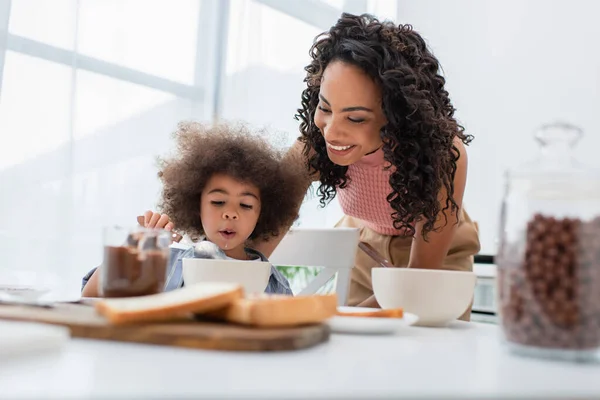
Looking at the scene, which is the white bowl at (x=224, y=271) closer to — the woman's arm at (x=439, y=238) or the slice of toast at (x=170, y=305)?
the slice of toast at (x=170, y=305)

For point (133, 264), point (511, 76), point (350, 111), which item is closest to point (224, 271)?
point (133, 264)

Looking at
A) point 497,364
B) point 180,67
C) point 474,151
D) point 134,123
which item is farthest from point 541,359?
point 474,151

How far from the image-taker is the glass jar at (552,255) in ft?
1.88

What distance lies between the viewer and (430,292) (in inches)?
36.7

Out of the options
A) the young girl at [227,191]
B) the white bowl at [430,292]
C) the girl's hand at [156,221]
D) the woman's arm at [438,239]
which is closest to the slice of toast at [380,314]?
the white bowl at [430,292]

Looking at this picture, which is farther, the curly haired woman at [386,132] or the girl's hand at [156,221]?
the curly haired woman at [386,132]

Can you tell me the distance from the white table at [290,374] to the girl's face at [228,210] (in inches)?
36.2

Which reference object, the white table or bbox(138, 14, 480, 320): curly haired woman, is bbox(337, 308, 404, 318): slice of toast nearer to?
the white table

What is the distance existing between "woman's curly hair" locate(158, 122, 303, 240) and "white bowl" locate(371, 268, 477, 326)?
0.70 metres

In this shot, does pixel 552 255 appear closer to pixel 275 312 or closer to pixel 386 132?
pixel 275 312

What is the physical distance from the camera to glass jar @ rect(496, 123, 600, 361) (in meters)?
0.57

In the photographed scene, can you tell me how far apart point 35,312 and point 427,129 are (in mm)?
1106

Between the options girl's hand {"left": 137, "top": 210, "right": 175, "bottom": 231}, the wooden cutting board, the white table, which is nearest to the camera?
the white table

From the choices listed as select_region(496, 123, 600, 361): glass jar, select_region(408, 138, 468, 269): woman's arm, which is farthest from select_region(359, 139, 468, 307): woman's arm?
select_region(496, 123, 600, 361): glass jar
